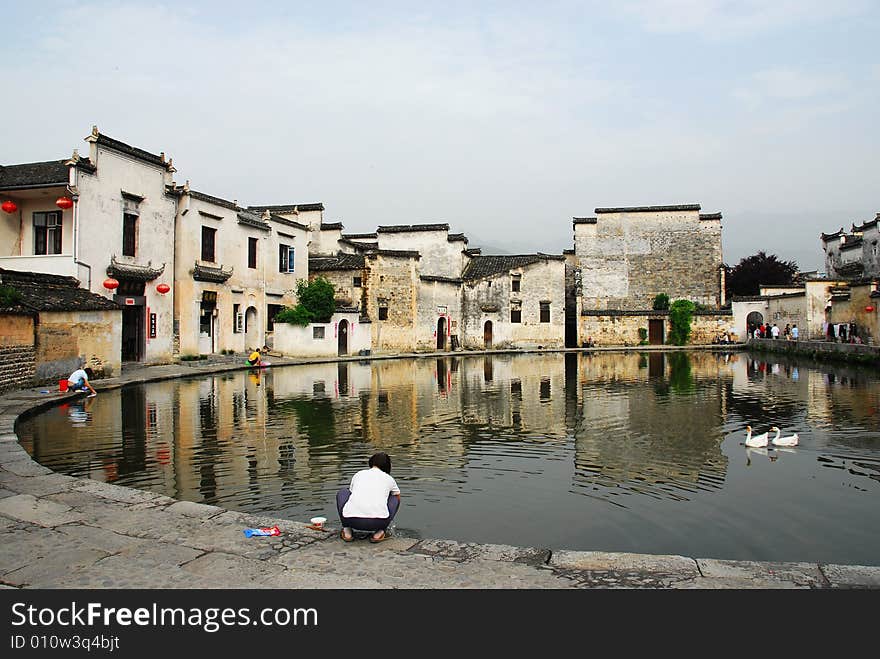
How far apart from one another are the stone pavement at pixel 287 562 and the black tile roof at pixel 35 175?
15817 mm

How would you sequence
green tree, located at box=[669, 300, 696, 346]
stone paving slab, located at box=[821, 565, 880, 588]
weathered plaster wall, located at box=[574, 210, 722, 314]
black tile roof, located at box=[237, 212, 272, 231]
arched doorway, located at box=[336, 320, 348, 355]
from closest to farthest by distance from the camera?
stone paving slab, located at box=[821, 565, 880, 588], black tile roof, located at box=[237, 212, 272, 231], arched doorway, located at box=[336, 320, 348, 355], green tree, located at box=[669, 300, 696, 346], weathered plaster wall, located at box=[574, 210, 722, 314]

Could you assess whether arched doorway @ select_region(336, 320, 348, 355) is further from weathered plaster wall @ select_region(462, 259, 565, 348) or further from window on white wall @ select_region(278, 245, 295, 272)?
weathered plaster wall @ select_region(462, 259, 565, 348)

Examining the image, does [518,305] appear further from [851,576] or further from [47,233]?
[851,576]

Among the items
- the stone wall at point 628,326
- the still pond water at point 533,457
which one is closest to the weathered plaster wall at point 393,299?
the stone wall at point 628,326

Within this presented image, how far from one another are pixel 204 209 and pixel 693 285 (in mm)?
29495

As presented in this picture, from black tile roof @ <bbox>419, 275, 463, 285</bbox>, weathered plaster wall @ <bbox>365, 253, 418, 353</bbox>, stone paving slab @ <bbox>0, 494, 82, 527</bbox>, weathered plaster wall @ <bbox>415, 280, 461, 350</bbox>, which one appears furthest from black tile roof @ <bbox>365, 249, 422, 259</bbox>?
stone paving slab @ <bbox>0, 494, 82, 527</bbox>

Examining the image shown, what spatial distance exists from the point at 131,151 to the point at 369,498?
1940cm

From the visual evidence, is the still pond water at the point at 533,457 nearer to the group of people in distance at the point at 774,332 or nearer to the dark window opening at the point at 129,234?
the dark window opening at the point at 129,234

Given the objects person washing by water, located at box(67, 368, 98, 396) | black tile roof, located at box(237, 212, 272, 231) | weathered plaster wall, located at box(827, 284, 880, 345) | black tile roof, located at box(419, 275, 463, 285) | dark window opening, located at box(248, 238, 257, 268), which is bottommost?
person washing by water, located at box(67, 368, 98, 396)

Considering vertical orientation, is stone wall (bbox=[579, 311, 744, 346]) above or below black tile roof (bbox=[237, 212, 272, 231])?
below

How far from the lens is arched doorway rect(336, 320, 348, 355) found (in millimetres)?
29163

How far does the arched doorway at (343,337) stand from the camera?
29163 mm

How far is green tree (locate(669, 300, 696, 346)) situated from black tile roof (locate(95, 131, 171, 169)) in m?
28.8

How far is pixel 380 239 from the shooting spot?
3925 centimetres
